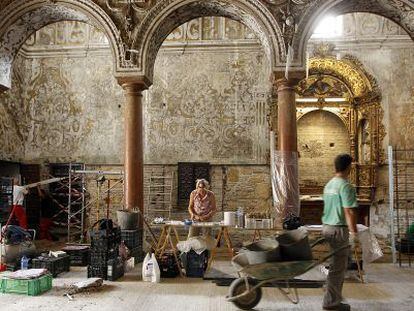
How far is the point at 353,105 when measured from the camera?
15789mm

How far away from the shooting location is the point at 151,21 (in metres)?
10.5

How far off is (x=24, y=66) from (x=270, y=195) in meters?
9.69

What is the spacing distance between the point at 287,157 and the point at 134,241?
3872mm

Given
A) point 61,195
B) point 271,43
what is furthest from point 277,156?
point 61,195

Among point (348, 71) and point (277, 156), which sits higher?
point (348, 71)

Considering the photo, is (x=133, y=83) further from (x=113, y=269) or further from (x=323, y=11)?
(x=323, y=11)

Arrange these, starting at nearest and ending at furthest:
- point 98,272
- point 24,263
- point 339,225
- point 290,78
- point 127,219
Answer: point 339,225
point 98,272
point 24,263
point 127,219
point 290,78

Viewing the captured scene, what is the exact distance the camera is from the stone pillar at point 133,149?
10438 millimetres

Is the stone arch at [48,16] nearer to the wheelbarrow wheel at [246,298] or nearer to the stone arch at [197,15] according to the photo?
the stone arch at [197,15]

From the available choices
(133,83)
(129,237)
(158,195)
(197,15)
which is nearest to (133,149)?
(133,83)

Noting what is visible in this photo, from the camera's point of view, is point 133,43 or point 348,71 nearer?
point 133,43

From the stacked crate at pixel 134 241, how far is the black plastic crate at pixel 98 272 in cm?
→ 133

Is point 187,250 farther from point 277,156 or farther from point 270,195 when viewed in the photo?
point 270,195

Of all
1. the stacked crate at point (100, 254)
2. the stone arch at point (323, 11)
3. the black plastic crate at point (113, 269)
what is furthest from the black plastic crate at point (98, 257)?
the stone arch at point (323, 11)
